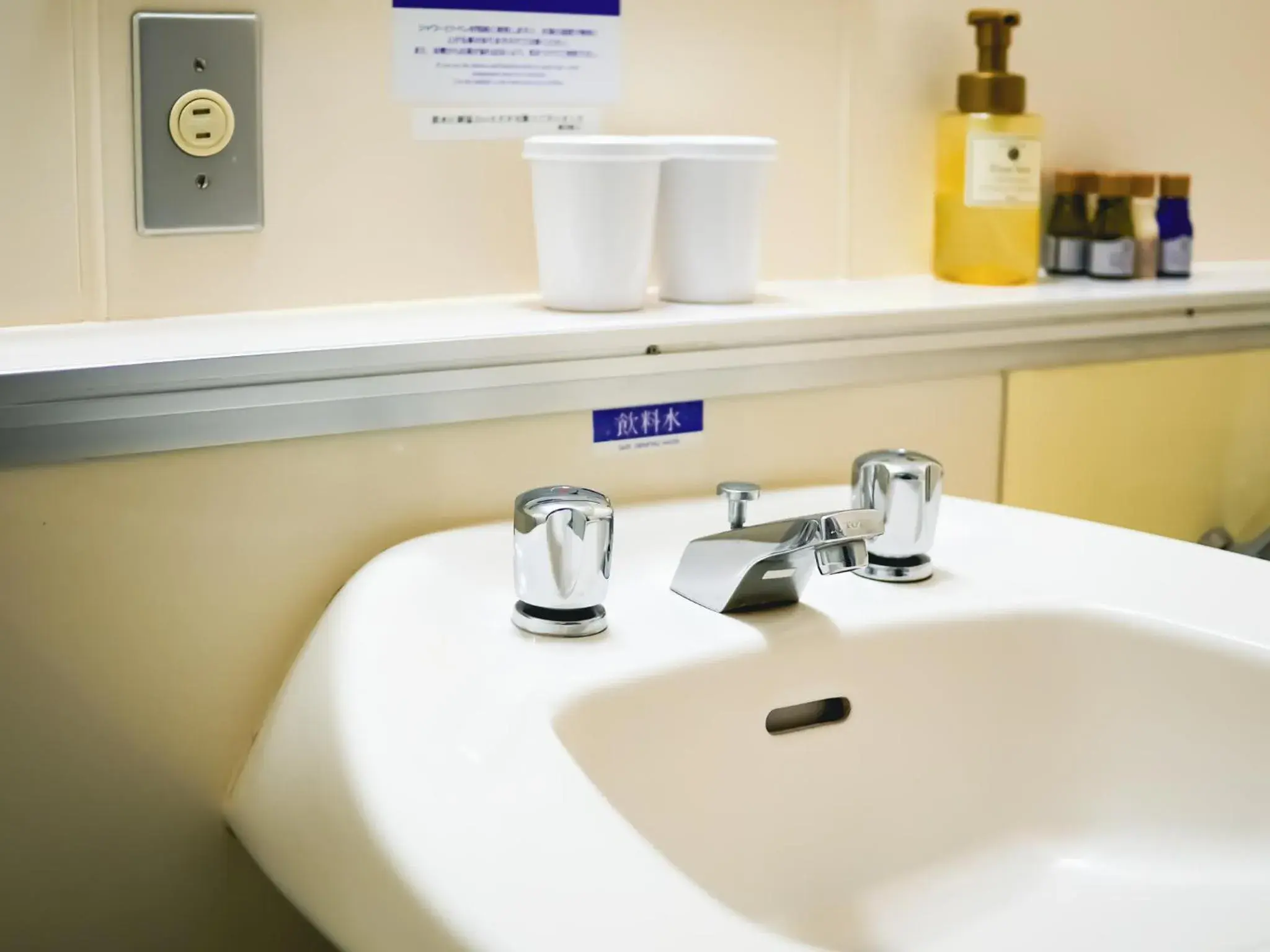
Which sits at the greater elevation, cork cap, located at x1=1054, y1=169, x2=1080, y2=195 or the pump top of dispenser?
the pump top of dispenser

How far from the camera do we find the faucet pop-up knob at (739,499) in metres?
0.67

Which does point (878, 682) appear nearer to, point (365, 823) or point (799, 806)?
point (799, 806)

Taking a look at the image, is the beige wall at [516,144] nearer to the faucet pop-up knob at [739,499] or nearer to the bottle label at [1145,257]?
the bottle label at [1145,257]

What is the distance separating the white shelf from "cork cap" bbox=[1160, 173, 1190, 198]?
0.29 ft

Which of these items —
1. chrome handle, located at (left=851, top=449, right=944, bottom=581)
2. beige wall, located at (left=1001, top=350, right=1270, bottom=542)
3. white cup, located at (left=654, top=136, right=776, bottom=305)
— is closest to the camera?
chrome handle, located at (left=851, top=449, right=944, bottom=581)

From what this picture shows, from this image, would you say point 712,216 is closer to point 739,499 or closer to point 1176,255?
point 739,499

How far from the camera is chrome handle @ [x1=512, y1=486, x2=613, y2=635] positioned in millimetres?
609

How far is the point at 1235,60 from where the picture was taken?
117 cm

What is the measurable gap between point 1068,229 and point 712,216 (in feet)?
1.20

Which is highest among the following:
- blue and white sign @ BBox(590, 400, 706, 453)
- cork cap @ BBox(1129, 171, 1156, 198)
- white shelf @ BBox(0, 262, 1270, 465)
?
cork cap @ BBox(1129, 171, 1156, 198)

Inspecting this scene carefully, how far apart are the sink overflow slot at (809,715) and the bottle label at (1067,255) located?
524 millimetres

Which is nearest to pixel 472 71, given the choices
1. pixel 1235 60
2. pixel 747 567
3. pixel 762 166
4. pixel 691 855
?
pixel 762 166

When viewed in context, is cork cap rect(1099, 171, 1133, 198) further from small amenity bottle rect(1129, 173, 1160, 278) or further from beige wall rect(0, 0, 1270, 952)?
beige wall rect(0, 0, 1270, 952)

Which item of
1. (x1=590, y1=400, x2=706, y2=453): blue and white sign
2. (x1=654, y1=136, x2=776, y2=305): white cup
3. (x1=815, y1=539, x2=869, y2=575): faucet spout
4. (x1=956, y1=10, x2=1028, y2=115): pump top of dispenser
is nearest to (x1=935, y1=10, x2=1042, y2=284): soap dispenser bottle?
(x1=956, y1=10, x2=1028, y2=115): pump top of dispenser
